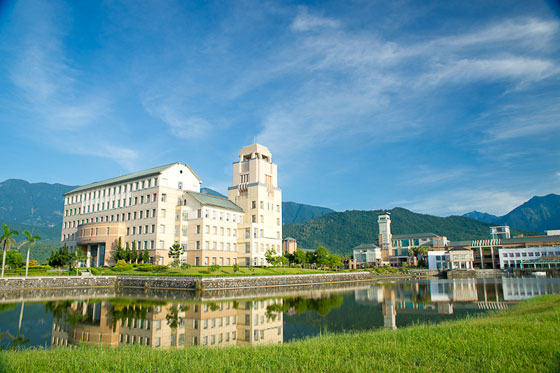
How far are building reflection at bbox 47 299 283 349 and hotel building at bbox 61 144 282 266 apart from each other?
3455cm

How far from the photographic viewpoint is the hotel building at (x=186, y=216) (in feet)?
220

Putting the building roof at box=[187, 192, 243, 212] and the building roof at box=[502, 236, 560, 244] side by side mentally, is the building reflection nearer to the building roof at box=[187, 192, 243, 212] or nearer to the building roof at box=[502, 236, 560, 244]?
the building roof at box=[187, 192, 243, 212]

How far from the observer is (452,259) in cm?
11725

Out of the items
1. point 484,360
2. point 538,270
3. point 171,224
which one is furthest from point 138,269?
point 538,270

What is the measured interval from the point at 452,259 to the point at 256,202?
243 ft

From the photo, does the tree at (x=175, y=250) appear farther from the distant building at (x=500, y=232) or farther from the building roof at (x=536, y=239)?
the distant building at (x=500, y=232)

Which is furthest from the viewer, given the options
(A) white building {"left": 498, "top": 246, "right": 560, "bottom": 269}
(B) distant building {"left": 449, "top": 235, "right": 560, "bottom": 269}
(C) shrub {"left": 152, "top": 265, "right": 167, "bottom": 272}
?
(B) distant building {"left": 449, "top": 235, "right": 560, "bottom": 269}

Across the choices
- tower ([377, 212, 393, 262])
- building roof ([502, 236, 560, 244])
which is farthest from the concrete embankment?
tower ([377, 212, 393, 262])

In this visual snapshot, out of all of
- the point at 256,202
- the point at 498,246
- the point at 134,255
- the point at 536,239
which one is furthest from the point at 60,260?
the point at 536,239

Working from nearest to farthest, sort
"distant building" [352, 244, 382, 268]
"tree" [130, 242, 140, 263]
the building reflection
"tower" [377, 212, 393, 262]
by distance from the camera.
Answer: the building reflection → "tree" [130, 242, 140, 263] → "distant building" [352, 244, 382, 268] → "tower" [377, 212, 393, 262]

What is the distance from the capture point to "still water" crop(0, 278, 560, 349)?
18.9m

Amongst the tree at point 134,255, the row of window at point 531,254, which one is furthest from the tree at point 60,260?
the row of window at point 531,254

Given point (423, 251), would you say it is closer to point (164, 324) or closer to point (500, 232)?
point (500, 232)

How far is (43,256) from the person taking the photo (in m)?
136
